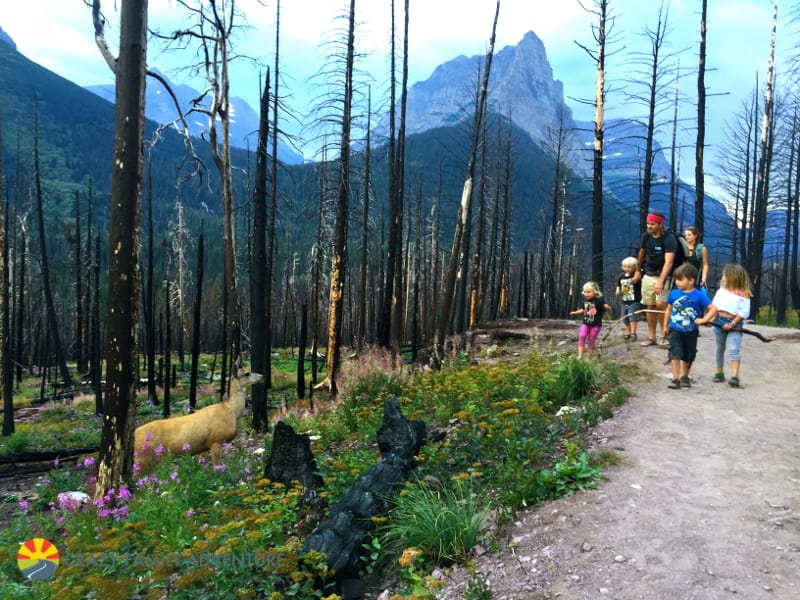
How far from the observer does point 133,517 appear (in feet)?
14.0

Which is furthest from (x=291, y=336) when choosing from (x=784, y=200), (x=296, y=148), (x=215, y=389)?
(x=784, y=200)

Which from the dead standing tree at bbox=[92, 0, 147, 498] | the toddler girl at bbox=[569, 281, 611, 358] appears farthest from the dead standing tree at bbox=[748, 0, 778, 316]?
the dead standing tree at bbox=[92, 0, 147, 498]

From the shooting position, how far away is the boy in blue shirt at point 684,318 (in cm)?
645

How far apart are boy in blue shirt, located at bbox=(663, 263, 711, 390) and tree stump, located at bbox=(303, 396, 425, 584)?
392cm

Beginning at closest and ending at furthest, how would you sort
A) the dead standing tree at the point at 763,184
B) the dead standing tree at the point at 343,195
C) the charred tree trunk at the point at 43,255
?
the dead standing tree at the point at 343,195 < the charred tree trunk at the point at 43,255 < the dead standing tree at the point at 763,184

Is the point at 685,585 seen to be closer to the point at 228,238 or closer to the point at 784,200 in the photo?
the point at 228,238

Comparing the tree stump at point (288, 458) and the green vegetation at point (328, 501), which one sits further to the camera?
the tree stump at point (288, 458)

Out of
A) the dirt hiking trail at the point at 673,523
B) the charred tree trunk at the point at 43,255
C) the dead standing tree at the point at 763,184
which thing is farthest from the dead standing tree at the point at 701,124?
the charred tree trunk at the point at 43,255

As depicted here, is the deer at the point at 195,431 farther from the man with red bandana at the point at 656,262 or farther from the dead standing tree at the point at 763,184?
the dead standing tree at the point at 763,184

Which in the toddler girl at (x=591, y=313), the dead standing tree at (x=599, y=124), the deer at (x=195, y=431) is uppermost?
the dead standing tree at (x=599, y=124)

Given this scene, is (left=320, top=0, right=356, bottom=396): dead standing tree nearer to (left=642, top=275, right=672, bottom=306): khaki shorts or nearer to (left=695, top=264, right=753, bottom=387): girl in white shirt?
(left=642, top=275, right=672, bottom=306): khaki shorts

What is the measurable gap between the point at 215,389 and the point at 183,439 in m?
18.1

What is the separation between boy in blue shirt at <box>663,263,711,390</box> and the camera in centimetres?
645
